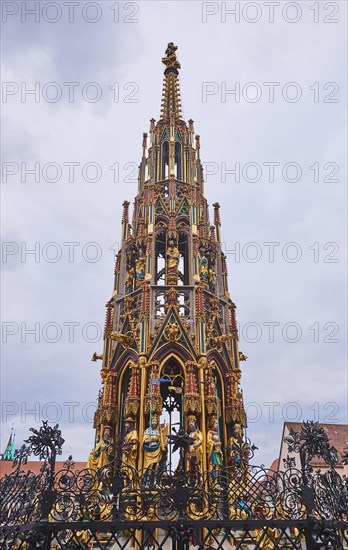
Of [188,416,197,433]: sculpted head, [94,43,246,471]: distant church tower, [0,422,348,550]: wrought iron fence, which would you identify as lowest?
[0,422,348,550]: wrought iron fence

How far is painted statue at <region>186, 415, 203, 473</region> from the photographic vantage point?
13023 mm

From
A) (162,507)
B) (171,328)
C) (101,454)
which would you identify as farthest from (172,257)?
(162,507)

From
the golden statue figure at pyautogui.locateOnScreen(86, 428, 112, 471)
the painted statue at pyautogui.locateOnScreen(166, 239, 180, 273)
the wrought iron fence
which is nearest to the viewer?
the wrought iron fence

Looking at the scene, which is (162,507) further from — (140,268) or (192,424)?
(140,268)

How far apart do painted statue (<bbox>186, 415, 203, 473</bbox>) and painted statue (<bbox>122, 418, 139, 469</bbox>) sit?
66.8 inches

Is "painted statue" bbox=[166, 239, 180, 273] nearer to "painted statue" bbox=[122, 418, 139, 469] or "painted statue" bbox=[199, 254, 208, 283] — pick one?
"painted statue" bbox=[199, 254, 208, 283]

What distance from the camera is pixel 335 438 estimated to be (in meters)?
33.0

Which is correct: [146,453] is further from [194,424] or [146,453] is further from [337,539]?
[337,539]

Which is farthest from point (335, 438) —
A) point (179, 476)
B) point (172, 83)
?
point (179, 476)

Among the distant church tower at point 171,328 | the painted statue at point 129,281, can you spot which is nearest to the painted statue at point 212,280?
the distant church tower at point 171,328

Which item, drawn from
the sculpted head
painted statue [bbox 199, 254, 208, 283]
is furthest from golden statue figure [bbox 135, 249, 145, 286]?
the sculpted head

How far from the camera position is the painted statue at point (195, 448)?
13023 millimetres

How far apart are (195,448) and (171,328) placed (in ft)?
13.9

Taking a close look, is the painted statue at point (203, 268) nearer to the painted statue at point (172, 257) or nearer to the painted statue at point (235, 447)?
the painted statue at point (172, 257)
